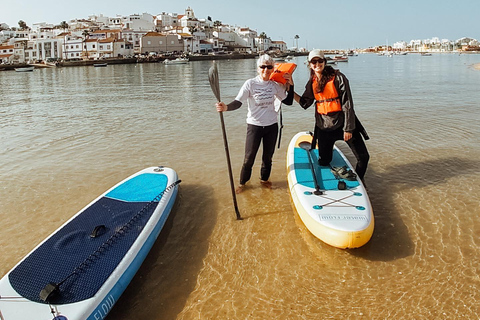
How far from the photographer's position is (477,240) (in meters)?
4.70

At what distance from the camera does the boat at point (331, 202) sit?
422 centimetres

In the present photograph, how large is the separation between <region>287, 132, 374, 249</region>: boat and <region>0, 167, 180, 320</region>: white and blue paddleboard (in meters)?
2.09

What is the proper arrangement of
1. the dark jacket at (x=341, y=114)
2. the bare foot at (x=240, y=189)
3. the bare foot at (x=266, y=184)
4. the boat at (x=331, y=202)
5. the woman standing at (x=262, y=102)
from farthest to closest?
1. the bare foot at (x=266, y=184)
2. the bare foot at (x=240, y=189)
3. the woman standing at (x=262, y=102)
4. the dark jacket at (x=341, y=114)
5. the boat at (x=331, y=202)

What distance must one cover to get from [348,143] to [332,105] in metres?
0.78

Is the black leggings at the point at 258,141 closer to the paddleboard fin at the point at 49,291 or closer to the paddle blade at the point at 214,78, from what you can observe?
the paddle blade at the point at 214,78

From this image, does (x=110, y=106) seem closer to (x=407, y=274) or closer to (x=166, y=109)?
(x=166, y=109)

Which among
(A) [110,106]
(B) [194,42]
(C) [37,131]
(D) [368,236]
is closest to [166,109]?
(A) [110,106]

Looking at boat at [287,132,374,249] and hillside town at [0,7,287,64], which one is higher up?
hillside town at [0,7,287,64]

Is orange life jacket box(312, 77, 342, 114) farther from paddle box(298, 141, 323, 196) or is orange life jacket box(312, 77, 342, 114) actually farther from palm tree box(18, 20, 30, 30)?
palm tree box(18, 20, 30, 30)

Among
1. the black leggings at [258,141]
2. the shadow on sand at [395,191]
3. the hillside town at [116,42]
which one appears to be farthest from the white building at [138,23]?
the shadow on sand at [395,191]

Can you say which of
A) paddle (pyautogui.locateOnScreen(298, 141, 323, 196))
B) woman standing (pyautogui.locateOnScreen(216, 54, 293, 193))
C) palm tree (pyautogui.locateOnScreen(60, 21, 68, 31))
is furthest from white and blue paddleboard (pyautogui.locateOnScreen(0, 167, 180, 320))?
palm tree (pyautogui.locateOnScreen(60, 21, 68, 31))

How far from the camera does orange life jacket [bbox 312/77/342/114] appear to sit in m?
5.45

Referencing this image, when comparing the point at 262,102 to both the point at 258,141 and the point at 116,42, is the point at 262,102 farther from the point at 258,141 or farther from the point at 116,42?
the point at 116,42

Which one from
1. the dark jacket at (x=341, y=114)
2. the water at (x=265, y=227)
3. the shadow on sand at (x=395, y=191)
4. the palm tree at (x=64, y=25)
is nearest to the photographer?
the water at (x=265, y=227)
